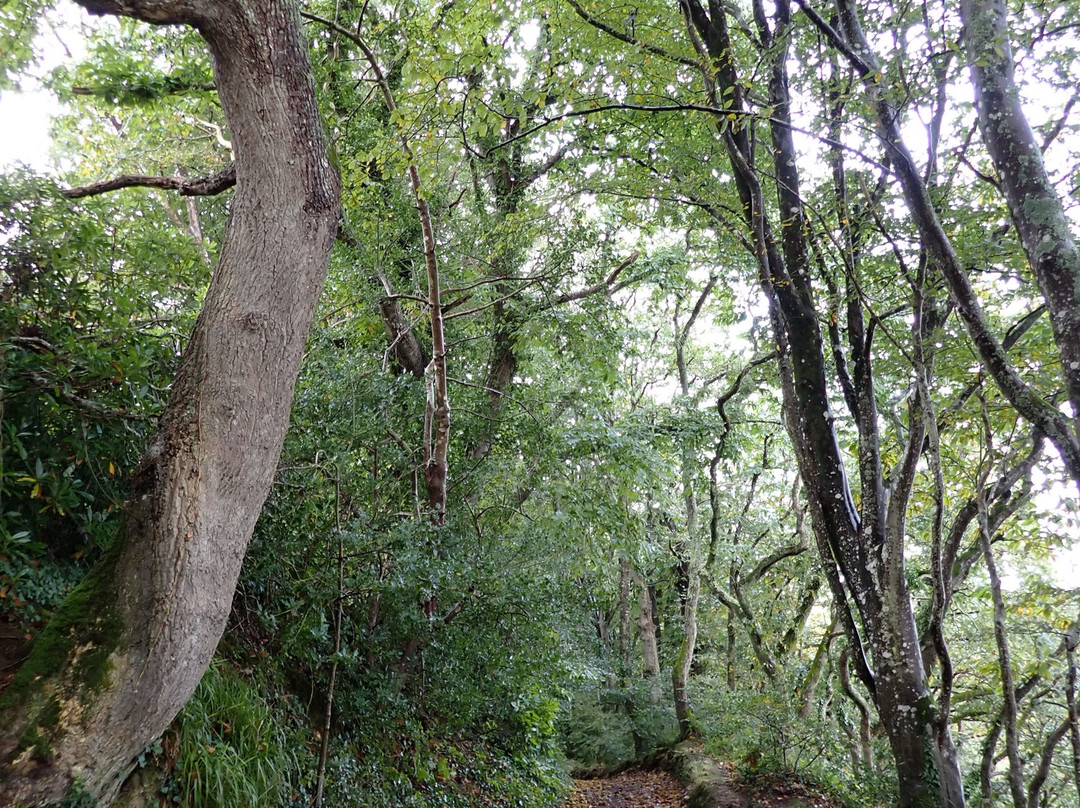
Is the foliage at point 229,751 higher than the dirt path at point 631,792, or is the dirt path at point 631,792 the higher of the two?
the foliage at point 229,751

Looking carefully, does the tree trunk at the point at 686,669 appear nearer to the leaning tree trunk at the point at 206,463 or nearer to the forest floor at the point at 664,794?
the forest floor at the point at 664,794

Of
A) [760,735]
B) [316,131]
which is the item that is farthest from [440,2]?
[760,735]

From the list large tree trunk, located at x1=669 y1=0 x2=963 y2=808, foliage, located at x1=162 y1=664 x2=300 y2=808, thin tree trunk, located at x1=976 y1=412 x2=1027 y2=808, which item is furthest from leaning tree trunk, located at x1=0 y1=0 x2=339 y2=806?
thin tree trunk, located at x1=976 y1=412 x2=1027 y2=808

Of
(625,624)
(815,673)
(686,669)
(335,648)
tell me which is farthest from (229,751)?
(625,624)

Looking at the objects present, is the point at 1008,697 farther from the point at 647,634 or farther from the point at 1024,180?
the point at 647,634

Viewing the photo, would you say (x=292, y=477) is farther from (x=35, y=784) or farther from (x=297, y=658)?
(x=35, y=784)

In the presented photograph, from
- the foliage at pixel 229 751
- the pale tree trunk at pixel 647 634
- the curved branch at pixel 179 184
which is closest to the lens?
the foliage at pixel 229 751

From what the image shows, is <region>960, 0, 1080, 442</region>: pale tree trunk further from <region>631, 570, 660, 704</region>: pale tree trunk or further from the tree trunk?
<region>631, 570, 660, 704</region>: pale tree trunk

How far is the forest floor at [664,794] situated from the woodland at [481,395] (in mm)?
333

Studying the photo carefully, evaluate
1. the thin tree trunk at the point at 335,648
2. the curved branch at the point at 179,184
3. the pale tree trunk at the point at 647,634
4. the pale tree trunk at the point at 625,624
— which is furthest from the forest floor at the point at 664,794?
the curved branch at the point at 179,184

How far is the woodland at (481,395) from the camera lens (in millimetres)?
2760

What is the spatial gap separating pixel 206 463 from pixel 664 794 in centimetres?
948

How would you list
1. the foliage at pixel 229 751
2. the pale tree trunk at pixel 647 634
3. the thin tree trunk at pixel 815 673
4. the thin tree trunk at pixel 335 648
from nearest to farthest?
the foliage at pixel 229 751, the thin tree trunk at pixel 335 648, the thin tree trunk at pixel 815 673, the pale tree trunk at pixel 647 634

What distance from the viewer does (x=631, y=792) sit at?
9.95 metres
